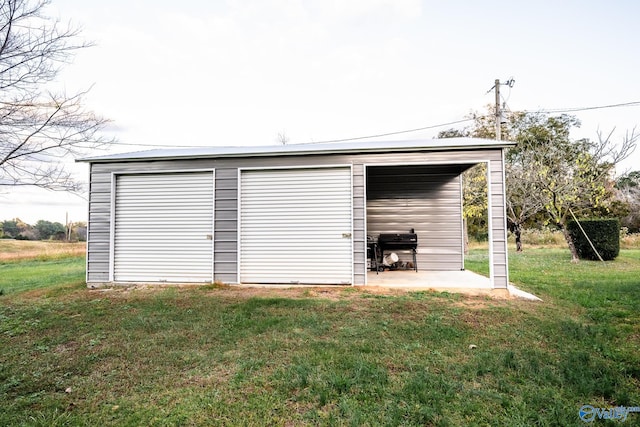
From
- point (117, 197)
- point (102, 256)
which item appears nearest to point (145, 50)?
point (117, 197)

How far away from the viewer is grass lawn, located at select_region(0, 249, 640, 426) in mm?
2180

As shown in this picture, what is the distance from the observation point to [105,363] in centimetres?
300

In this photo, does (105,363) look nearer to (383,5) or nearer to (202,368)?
(202,368)

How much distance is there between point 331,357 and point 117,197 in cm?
595

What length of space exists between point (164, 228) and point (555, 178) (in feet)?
37.2

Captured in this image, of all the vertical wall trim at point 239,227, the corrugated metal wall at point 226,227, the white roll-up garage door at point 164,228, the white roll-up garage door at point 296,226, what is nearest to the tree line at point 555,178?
the white roll-up garage door at point 296,226

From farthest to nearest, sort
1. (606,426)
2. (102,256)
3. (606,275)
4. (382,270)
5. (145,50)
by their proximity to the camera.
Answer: (145,50), (382,270), (606,275), (102,256), (606,426)

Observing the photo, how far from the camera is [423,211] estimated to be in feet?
27.8

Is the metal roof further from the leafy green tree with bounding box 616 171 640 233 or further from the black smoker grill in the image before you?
the leafy green tree with bounding box 616 171 640 233

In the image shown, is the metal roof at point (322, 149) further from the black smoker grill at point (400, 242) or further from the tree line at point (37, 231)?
the tree line at point (37, 231)

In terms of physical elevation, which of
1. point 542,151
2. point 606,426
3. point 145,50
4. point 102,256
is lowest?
point 606,426

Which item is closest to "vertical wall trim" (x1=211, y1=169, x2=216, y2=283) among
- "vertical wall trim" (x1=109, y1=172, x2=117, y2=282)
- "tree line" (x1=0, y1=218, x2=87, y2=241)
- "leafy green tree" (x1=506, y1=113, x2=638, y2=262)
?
"vertical wall trim" (x1=109, y1=172, x2=117, y2=282)

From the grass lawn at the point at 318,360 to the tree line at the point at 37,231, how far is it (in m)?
19.2

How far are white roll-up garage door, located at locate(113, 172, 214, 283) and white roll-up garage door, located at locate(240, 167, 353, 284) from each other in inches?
31.0
